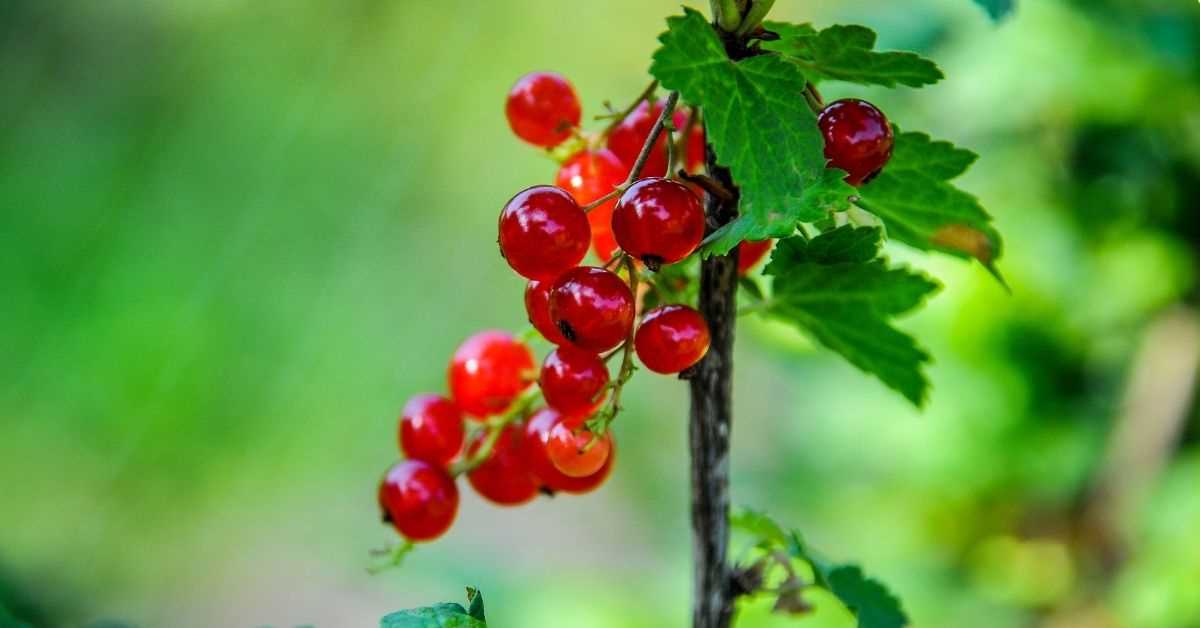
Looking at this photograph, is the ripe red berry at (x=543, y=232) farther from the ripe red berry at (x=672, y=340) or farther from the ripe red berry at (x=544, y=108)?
the ripe red berry at (x=544, y=108)

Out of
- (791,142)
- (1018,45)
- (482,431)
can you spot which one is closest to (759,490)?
(1018,45)

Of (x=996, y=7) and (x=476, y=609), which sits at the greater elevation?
(x=996, y=7)

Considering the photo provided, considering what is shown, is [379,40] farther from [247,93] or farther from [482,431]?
[482,431]

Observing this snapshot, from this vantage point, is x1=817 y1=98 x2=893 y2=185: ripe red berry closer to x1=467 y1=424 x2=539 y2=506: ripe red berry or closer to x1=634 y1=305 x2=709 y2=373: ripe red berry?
x1=634 y1=305 x2=709 y2=373: ripe red berry

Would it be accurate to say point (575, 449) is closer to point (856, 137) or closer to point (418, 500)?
point (418, 500)

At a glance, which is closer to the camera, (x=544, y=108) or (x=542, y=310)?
(x=542, y=310)

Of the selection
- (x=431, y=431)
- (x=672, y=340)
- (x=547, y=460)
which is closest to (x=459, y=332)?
(x=431, y=431)
